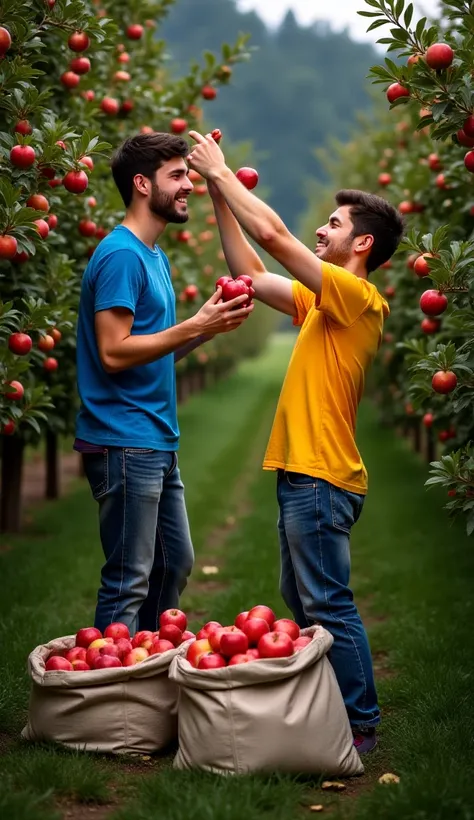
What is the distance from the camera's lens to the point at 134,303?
15.3 feet

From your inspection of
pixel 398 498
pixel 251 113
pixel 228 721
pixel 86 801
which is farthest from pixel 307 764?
pixel 251 113

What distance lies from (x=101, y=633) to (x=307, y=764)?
1118mm

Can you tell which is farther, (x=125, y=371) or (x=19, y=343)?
(x=19, y=343)

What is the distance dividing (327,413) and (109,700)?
1454mm

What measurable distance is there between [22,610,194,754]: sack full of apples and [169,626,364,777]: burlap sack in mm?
262

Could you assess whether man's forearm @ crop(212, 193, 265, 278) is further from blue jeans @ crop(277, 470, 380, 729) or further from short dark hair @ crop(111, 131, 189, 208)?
blue jeans @ crop(277, 470, 380, 729)

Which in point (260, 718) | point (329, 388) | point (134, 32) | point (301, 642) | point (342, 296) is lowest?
point (260, 718)

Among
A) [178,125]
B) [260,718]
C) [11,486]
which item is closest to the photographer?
[260,718]

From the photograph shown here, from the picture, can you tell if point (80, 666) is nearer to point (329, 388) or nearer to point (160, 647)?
point (160, 647)

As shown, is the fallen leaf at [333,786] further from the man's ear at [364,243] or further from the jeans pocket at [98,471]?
the man's ear at [364,243]

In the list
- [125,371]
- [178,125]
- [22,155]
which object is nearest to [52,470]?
[178,125]

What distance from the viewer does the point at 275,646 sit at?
13.6ft

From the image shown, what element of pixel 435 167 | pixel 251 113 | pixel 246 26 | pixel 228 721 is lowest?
pixel 228 721

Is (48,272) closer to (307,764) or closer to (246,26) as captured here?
(307,764)
